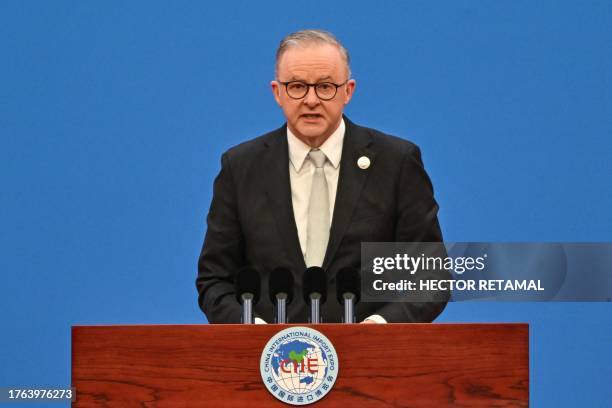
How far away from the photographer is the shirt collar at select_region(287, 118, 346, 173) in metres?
3.03

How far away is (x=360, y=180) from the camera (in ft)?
9.88

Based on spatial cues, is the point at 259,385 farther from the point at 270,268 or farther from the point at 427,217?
the point at 427,217

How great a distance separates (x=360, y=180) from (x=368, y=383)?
29.5 inches

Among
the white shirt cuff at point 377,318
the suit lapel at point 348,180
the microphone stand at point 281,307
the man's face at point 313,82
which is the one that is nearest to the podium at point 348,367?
the microphone stand at point 281,307

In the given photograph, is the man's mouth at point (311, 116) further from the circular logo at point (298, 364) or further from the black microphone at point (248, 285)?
the circular logo at point (298, 364)

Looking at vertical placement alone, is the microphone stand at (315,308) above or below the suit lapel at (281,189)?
below

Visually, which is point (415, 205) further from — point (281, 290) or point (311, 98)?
point (281, 290)

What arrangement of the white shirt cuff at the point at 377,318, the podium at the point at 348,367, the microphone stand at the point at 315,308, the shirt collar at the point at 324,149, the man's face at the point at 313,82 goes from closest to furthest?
the podium at the point at 348,367 → the microphone stand at the point at 315,308 → the white shirt cuff at the point at 377,318 → the man's face at the point at 313,82 → the shirt collar at the point at 324,149

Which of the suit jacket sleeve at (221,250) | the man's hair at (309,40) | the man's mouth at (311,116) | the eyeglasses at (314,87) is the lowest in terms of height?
the suit jacket sleeve at (221,250)

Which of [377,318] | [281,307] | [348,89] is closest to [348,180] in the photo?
[348,89]

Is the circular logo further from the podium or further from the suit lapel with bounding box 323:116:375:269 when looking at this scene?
the suit lapel with bounding box 323:116:375:269

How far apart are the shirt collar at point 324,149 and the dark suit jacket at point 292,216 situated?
18 millimetres

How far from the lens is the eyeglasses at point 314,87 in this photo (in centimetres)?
290

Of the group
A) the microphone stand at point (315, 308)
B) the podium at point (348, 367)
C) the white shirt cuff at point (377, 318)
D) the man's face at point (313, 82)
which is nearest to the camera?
the podium at point (348, 367)
